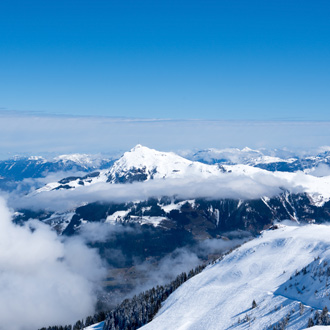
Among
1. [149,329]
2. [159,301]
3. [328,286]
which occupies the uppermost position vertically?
[328,286]

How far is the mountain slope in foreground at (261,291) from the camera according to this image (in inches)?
4520

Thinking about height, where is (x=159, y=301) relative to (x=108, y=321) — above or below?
above

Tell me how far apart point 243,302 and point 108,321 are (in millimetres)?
102327

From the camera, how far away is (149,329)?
5463 inches

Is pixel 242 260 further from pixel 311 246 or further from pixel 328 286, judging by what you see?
pixel 328 286

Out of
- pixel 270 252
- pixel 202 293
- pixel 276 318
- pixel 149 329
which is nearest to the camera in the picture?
pixel 276 318

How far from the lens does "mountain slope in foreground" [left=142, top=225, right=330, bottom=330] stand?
377 feet

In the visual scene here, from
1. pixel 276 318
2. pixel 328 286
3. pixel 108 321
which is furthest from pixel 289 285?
pixel 108 321

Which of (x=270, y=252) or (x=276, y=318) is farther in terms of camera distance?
(x=270, y=252)

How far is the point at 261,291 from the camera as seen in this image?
464ft

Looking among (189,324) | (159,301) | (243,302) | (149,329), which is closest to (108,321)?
(159,301)

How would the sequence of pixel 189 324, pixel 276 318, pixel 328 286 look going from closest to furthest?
pixel 276 318, pixel 328 286, pixel 189 324

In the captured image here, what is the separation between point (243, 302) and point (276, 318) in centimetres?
2614

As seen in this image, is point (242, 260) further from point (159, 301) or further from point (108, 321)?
point (108, 321)
